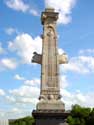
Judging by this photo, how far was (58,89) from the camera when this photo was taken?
65.9 feet

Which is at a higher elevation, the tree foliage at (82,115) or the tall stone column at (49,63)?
the tree foliage at (82,115)

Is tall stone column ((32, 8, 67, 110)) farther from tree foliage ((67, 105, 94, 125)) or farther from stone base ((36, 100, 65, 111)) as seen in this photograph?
tree foliage ((67, 105, 94, 125))

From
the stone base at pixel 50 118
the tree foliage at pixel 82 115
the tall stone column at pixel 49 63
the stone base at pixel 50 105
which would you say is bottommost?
the stone base at pixel 50 118

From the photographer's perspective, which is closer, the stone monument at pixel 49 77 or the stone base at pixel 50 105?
the stone monument at pixel 49 77

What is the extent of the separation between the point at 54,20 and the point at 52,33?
742 millimetres

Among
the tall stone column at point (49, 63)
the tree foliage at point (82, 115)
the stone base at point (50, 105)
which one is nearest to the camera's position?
the stone base at point (50, 105)

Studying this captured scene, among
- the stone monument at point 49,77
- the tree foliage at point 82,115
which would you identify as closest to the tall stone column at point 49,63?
the stone monument at point 49,77

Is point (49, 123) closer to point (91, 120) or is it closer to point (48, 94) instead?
point (48, 94)

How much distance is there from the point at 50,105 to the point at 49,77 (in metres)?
1.57

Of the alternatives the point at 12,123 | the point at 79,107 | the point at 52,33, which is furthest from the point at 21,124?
the point at 52,33

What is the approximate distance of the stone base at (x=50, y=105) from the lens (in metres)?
19.3

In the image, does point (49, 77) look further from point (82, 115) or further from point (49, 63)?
point (82, 115)

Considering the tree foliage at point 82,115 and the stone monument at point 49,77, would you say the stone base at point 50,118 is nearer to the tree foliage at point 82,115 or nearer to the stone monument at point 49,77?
the stone monument at point 49,77

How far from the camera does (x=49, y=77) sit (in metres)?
20.3
